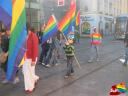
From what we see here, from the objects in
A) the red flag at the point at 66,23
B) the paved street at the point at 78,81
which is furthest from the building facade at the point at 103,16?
the paved street at the point at 78,81

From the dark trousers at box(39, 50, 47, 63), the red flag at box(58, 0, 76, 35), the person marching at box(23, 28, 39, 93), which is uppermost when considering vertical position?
the red flag at box(58, 0, 76, 35)

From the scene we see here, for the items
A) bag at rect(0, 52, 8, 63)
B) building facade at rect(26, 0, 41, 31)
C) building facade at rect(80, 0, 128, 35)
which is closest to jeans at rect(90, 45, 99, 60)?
bag at rect(0, 52, 8, 63)

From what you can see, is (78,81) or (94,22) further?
(94,22)

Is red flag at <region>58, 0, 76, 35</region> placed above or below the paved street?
above

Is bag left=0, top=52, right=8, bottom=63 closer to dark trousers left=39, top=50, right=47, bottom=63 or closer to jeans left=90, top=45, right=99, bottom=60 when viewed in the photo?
dark trousers left=39, top=50, right=47, bottom=63

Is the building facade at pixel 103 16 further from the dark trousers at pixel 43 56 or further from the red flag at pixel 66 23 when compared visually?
the red flag at pixel 66 23

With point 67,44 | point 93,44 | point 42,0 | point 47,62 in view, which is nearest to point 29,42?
point 67,44

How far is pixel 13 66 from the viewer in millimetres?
9414

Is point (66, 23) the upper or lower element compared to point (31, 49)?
upper

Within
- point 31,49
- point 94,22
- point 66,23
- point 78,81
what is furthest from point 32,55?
point 94,22

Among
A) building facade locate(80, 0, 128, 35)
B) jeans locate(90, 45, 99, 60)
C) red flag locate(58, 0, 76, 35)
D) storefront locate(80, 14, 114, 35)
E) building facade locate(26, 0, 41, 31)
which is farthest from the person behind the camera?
storefront locate(80, 14, 114, 35)

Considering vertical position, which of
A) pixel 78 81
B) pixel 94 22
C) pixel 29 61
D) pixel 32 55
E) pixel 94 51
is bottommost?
pixel 78 81

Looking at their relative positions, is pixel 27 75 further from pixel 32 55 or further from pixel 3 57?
pixel 3 57

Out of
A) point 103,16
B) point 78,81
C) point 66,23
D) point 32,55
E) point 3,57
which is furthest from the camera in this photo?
point 103,16
